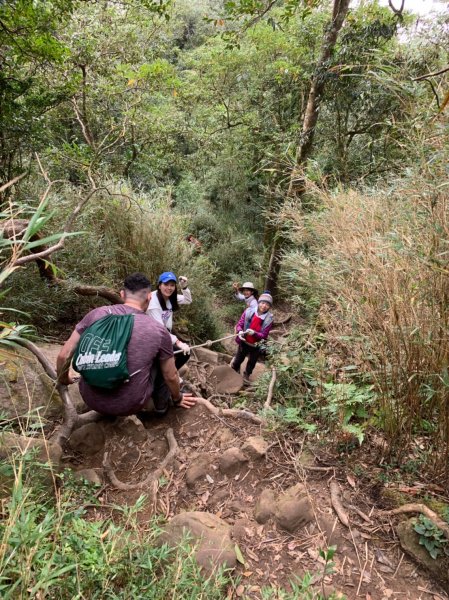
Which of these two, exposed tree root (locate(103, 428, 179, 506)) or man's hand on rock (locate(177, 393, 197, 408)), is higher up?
exposed tree root (locate(103, 428, 179, 506))

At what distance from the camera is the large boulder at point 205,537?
67.3 inches

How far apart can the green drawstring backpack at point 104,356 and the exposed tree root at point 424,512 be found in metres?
1.84

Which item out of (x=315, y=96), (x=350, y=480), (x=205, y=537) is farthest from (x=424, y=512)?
(x=315, y=96)

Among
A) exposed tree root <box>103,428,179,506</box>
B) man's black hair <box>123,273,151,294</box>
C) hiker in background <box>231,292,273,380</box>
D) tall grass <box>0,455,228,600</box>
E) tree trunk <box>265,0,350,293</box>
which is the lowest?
hiker in background <box>231,292,273,380</box>

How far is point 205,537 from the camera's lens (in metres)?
1.82

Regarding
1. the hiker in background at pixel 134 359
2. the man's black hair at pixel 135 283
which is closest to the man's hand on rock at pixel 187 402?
the hiker in background at pixel 134 359

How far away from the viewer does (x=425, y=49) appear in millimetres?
4254

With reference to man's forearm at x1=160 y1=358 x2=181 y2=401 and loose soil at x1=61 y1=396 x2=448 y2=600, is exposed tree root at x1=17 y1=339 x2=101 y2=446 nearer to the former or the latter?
loose soil at x1=61 y1=396 x2=448 y2=600

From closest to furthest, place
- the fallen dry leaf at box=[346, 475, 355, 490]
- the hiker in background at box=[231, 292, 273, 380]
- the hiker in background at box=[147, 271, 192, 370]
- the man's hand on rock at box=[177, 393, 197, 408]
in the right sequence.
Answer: the fallen dry leaf at box=[346, 475, 355, 490]
the man's hand on rock at box=[177, 393, 197, 408]
the hiker in background at box=[147, 271, 192, 370]
the hiker in background at box=[231, 292, 273, 380]

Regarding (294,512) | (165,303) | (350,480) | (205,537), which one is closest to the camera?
(205,537)

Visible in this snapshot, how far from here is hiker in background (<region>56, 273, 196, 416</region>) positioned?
255cm

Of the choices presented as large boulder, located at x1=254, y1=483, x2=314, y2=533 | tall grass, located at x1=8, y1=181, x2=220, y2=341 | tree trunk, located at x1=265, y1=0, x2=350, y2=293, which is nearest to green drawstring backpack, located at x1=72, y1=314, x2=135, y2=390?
large boulder, located at x1=254, y1=483, x2=314, y2=533

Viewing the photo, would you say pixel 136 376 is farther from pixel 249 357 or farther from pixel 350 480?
pixel 249 357

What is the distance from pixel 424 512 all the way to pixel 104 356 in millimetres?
2094
